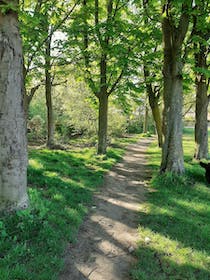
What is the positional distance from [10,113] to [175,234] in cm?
367

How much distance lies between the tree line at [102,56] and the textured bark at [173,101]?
0.10ft

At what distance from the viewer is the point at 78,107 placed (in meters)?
21.1

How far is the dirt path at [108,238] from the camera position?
3.94m

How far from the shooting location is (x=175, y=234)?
5.11 meters

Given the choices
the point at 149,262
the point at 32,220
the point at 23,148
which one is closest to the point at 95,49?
the point at 23,148

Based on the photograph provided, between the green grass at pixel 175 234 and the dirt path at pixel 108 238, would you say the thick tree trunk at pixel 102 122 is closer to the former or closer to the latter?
the dirt path at pixel 108 238

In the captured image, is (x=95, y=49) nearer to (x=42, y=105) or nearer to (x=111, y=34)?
(x=111, y=34)

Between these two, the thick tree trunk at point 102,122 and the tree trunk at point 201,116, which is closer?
the tree trunk at point 201,116

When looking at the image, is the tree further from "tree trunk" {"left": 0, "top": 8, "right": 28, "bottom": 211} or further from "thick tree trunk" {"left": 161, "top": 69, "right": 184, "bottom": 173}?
"thick tree trunk" {"left": 161, "top": 69, "right": 184, "bottom": 173}

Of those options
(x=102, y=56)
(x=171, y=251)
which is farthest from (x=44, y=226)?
(x=102, y=56)

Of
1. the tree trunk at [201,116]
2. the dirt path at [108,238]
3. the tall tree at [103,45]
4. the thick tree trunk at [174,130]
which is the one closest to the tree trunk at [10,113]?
the dirt path at [108,238]

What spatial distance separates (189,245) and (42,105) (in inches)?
897

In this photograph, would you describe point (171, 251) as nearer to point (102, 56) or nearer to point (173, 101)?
point (173, 101)

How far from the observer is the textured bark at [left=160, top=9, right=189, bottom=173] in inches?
353
